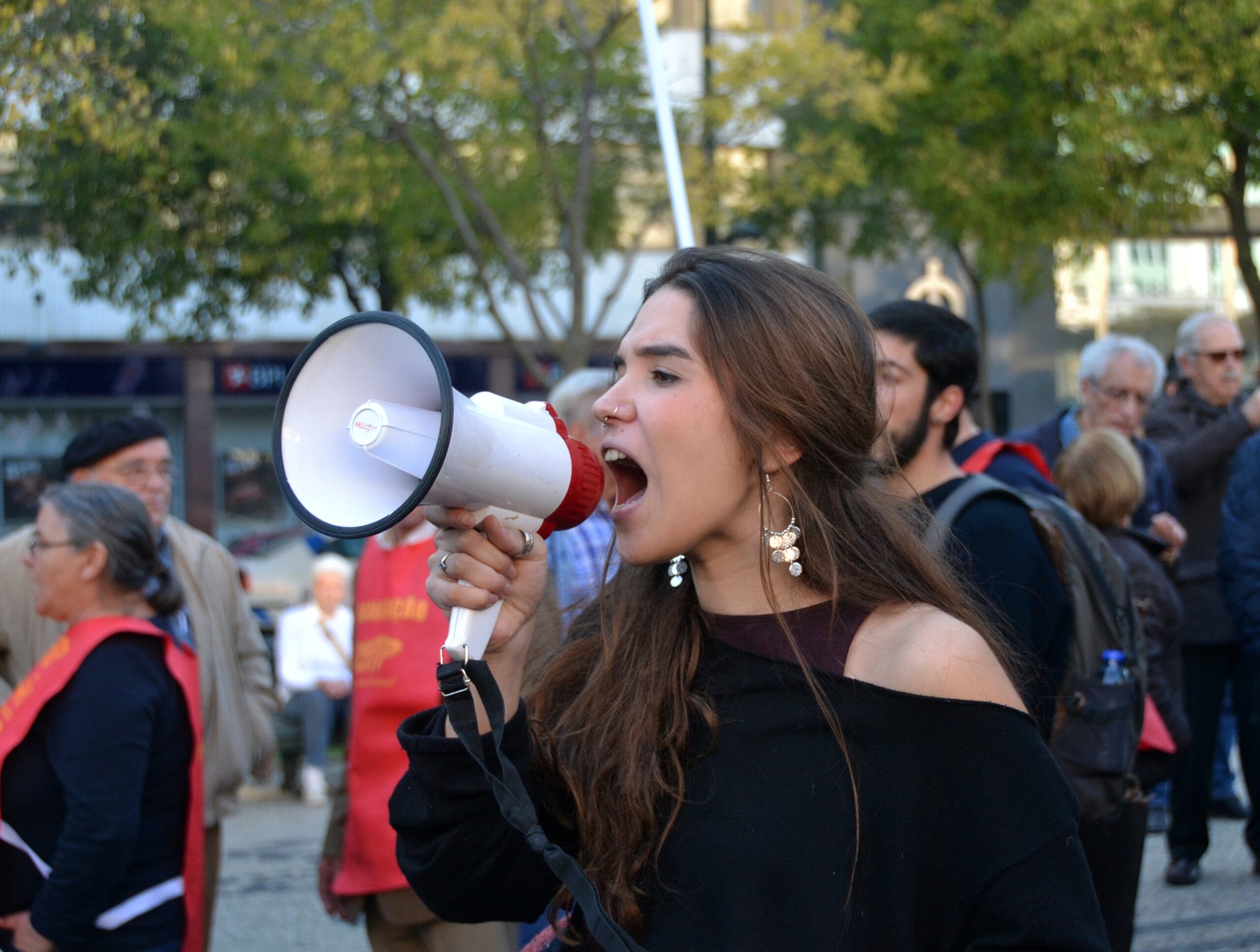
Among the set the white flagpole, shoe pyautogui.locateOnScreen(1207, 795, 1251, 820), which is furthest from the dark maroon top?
shoe pyautogui.locateOnScreen(1207, 795, 1251, 820)

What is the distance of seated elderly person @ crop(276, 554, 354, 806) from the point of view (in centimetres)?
894

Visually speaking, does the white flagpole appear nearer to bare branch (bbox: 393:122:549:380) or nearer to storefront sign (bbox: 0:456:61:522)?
bare branch (bbox: 393:122:549:380)

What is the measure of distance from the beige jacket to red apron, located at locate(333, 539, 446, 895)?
0.55 metres

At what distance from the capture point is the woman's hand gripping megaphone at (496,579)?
71.2 inches

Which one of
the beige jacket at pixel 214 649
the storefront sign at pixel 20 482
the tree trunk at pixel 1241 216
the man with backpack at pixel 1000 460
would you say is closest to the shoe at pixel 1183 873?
the man with backpack at pixel 1000 460

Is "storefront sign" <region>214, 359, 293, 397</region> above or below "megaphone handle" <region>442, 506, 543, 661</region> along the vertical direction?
above

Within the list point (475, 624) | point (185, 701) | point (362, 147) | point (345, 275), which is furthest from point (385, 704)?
point (345, 275)

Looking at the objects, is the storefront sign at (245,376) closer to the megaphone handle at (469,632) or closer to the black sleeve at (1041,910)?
the megaphone handle at (469,632)

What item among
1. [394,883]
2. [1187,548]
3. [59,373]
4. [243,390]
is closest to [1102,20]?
[1187,548]

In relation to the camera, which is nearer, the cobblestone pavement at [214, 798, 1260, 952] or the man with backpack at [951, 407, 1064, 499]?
the man with backpack at [951, 407, 1064, 499]

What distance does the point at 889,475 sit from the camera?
2.20 meters

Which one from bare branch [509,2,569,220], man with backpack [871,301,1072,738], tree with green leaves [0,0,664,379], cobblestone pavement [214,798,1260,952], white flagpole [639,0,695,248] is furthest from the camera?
bare branch [509,2,569,220]

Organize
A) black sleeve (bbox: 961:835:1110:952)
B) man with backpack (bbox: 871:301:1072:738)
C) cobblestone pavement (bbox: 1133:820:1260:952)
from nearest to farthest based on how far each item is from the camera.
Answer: black sleeve (bbox: 961:835:1110:952)
man with backpack (bbox: 871:301:1072:738)
cobblestone pavement (bbox: 1133:820:1260:952)

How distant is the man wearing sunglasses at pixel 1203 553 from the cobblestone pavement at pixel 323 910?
22cm
